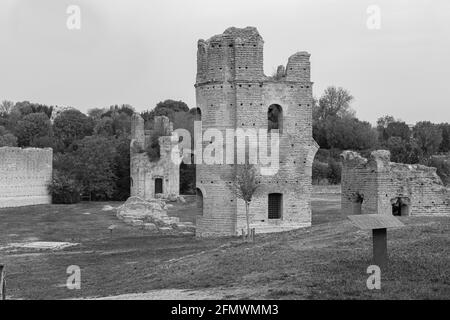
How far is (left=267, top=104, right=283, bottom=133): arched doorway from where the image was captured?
28934 millimetres

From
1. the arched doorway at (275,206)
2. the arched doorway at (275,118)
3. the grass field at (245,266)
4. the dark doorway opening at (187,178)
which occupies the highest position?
the arched doorway at (275,118)

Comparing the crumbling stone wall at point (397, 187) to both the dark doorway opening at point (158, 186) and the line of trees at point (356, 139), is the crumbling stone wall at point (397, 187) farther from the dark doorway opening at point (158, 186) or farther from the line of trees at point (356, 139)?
the dark doorway opening at point (158, 186)

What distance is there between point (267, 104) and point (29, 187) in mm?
27090

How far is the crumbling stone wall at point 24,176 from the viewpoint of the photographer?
1887 inches

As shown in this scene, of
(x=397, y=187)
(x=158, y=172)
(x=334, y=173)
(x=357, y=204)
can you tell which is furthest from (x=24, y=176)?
(x=397, y=187)

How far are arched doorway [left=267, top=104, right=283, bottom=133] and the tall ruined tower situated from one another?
0.04 m

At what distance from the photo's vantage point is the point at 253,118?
92.9ft

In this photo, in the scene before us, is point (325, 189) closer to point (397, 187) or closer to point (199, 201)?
point (199, 201)

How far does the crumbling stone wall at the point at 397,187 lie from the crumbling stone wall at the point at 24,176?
28960 millimetres

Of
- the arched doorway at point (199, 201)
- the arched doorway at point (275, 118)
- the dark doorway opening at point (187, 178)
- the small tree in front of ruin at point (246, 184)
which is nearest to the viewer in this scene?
the small tree in front of ruin at point (246, 184)

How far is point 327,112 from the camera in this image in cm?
8500

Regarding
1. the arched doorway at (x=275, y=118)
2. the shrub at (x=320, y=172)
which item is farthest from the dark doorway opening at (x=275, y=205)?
the shrub at (x=320, y=172)

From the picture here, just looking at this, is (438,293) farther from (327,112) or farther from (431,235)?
(327,112)
